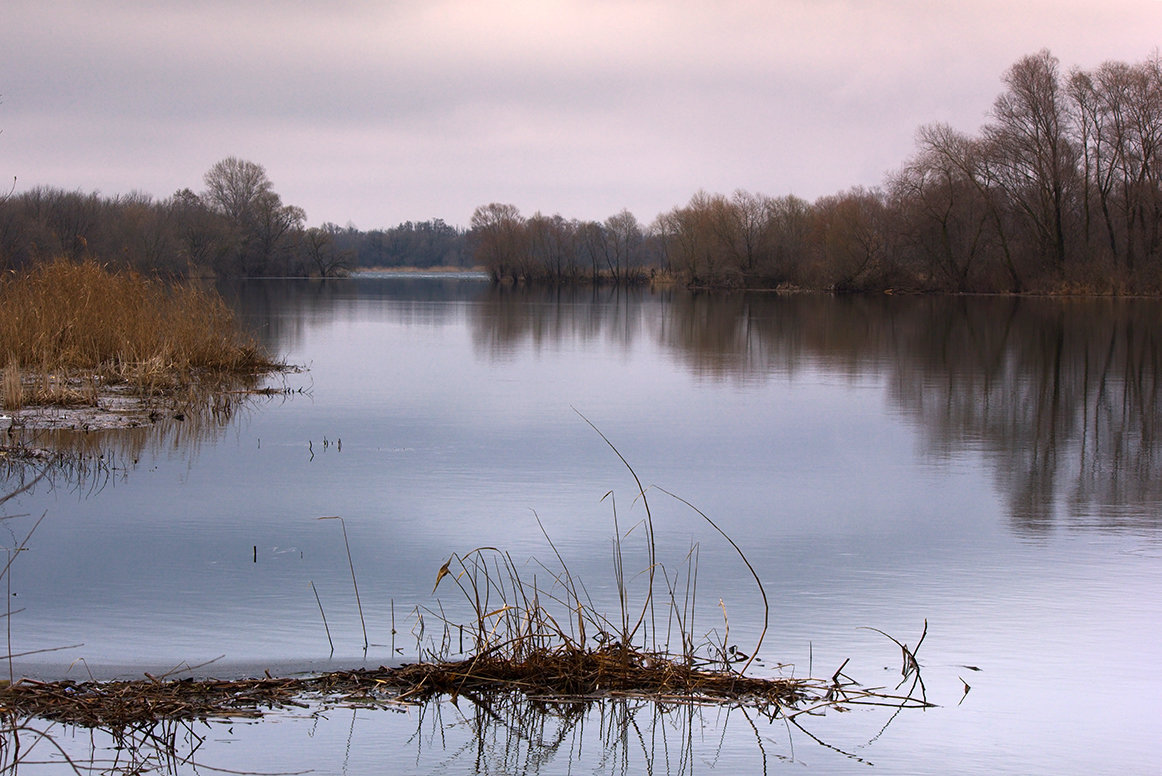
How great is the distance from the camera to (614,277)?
75562mm

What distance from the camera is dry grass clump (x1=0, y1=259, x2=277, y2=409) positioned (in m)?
11.4

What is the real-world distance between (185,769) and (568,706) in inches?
49.3

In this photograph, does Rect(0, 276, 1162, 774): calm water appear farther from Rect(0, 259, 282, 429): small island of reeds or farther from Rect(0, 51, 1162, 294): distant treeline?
Rect(0, 51, 1162, 294): distant treeline

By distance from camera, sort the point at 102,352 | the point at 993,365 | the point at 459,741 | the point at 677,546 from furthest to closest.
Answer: the point at 993,365, the point at 102,352, the point at 677,546, the point at 459,741

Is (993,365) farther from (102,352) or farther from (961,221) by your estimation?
(961,221)

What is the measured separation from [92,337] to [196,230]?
57692 millimetres

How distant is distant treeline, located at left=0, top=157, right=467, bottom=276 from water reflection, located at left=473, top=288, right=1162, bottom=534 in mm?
19696

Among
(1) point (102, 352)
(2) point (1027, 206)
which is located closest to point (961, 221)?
(2) point (1027, 206)

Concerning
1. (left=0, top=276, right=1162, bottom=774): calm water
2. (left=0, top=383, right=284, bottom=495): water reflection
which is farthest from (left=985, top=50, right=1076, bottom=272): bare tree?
(left=0, top=383, right=284, bottom=495): water reflection

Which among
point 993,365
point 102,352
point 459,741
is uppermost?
point 102,352

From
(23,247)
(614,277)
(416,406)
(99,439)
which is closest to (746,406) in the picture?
(416,406)

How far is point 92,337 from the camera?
41.8 ft

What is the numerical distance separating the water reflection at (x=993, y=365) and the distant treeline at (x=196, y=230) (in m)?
19.7

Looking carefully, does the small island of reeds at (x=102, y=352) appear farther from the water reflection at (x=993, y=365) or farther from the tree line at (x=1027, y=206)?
the tree line at (x=1027, y=206)
